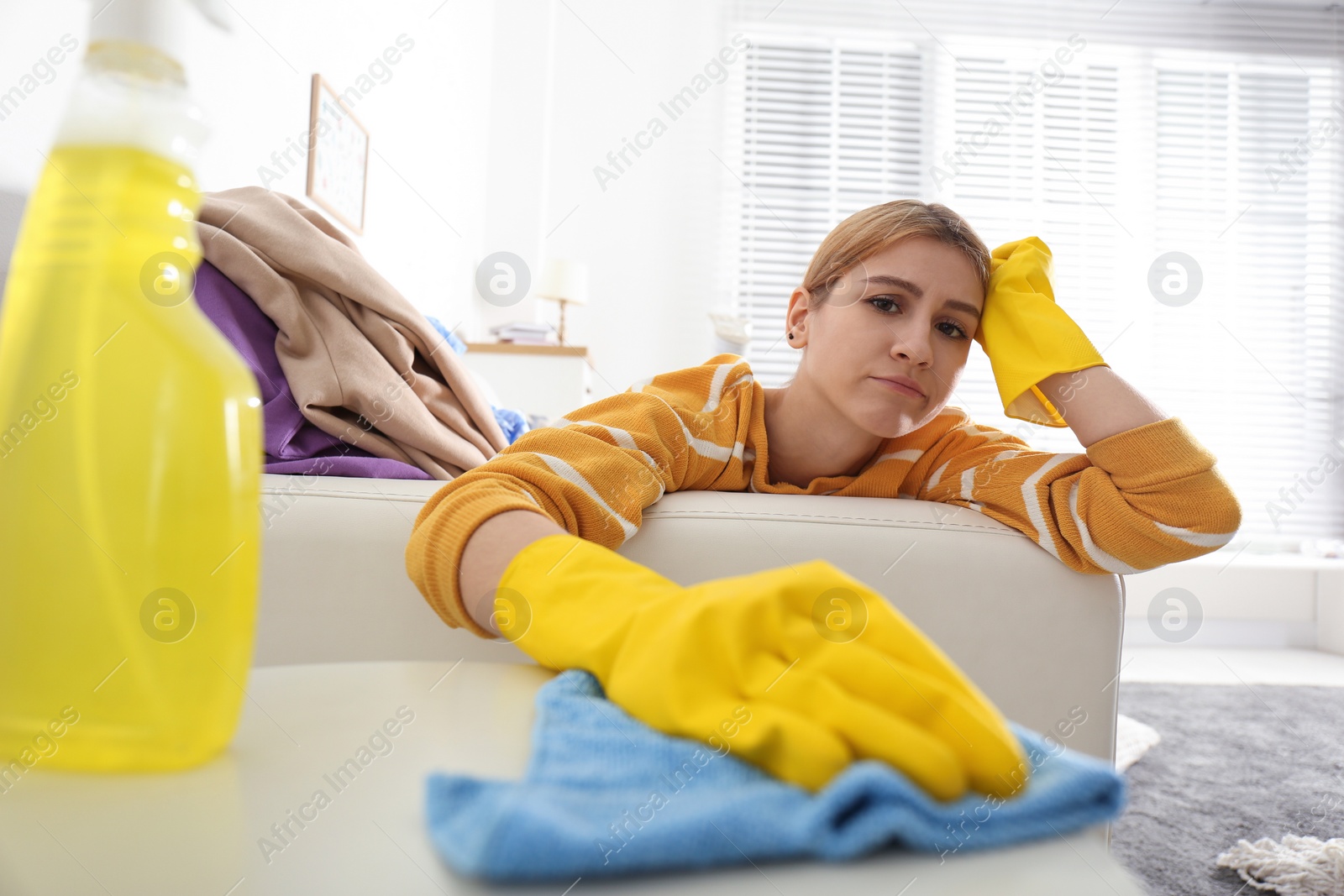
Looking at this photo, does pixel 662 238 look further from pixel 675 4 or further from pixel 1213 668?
pixel 1213 668

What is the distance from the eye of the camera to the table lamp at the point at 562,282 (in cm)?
334

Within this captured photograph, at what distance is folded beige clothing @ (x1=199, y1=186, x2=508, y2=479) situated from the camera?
0.94 meters

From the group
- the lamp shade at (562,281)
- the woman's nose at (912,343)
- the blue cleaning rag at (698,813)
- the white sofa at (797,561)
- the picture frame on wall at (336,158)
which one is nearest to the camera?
the blue cleaning rag at (698,813)

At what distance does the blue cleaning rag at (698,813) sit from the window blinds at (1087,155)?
11.1 feet

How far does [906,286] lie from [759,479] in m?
0.27

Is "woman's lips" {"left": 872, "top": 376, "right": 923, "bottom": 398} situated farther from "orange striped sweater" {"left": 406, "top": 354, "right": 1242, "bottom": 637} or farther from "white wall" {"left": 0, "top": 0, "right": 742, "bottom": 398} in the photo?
"white wall" {"left": 0, "top": 0, "right": 742, "bottom": 398}

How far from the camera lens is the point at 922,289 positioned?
94cm

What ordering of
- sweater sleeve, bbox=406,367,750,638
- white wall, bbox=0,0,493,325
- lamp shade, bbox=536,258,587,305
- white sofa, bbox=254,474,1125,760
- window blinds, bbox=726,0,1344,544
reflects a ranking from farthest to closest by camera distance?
window blinds, bbox=726,0,1344,544 → lamp shade, bbox=536,258,587,305 → white wall, bbox=0,0,493,325 → white sofa, bbox=254,474,1125,760 → sweater sleeve, bbox=406,367,750,638

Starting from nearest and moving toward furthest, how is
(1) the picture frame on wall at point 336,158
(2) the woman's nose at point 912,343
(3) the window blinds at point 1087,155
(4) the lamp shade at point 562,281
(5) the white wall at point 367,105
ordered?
(2) the woman's nose at point 912,343
(5) the white wall at point 367,105
(1) the picture frame on wall at point 336,158
(4) the lamp shade at point 562,281
(3) the window blinds at point 1087,155

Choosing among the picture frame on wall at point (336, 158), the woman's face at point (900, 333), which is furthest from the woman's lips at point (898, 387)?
the picture frame on wall at point (336, 158)

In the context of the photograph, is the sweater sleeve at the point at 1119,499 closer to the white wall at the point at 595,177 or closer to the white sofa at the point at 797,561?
the white sofa at the point at 797,561

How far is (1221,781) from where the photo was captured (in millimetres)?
1495

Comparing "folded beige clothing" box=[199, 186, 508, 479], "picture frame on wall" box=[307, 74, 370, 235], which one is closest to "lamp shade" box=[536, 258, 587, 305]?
"picture frame on wall" box=[307, 74, 370, 235]

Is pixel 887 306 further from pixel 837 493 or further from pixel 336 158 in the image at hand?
pixel 336 158
